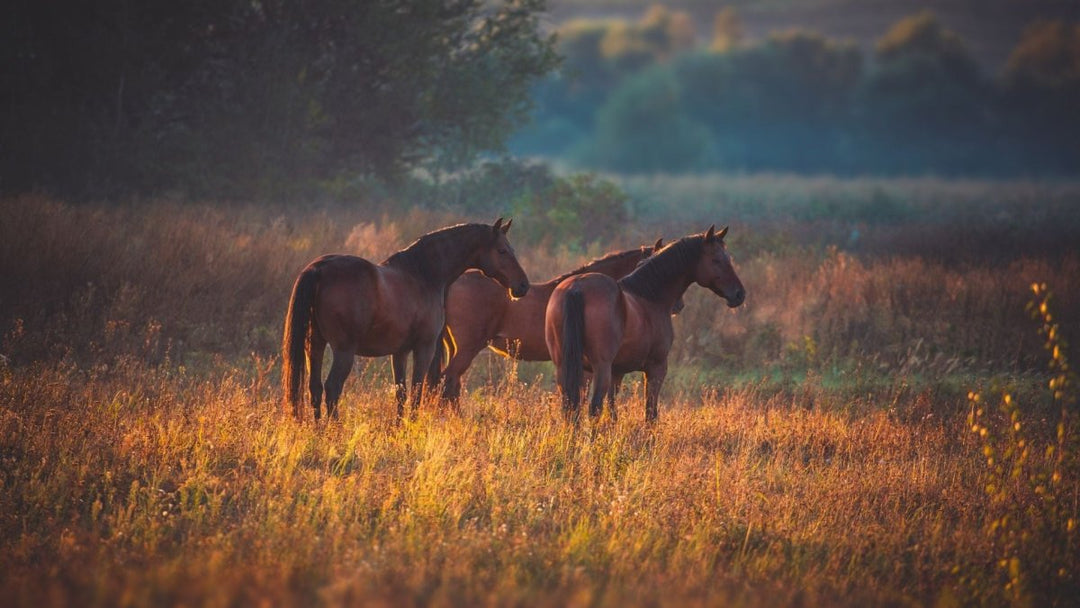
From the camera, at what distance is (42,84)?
19.9m

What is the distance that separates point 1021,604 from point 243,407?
592 cm

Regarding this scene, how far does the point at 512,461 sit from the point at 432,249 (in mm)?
2544

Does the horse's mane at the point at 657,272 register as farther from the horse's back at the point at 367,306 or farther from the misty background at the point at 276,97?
the misty background at the point at 276,97

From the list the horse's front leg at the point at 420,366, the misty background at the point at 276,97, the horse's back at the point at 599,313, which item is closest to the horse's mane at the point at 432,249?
the horse's front leg at the point at 420,366

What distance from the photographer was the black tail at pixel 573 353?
28.9 ft

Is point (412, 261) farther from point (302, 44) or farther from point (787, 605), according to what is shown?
point (302, 44)

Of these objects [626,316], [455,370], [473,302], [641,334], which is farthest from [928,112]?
[626,316]

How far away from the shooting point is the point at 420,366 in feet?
30.3

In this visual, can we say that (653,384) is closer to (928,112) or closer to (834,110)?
(928,112)

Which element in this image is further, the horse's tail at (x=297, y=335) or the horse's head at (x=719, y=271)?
the horse's head at (x=719, y=271)

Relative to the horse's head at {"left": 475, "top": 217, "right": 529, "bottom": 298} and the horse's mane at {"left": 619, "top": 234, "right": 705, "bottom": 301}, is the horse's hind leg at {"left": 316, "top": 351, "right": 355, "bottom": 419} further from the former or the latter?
the horse's mane at {"left": 619, "top": 234, "right": 705, "bottom": 301}

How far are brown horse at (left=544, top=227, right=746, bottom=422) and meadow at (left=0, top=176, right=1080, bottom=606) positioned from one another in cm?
48

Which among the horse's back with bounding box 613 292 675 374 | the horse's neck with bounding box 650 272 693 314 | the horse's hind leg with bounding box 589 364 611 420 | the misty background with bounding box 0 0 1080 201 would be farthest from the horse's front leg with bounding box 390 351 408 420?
the misty background with bounding box 0 0 1080 201

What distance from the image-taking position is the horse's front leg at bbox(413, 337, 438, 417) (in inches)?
362
